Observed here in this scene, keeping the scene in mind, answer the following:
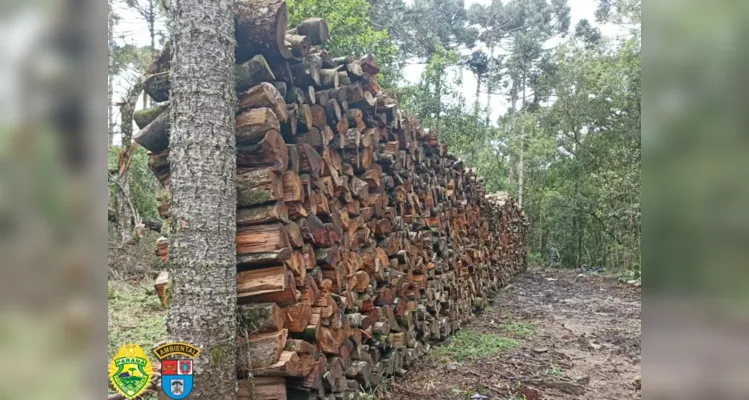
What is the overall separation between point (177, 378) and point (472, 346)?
3.58 meters

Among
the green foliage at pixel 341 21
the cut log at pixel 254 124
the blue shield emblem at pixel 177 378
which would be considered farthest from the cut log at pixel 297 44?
the green foliage at pixel 341 21

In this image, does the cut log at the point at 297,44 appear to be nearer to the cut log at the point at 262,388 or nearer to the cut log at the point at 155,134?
the cut log at the point at 155,134

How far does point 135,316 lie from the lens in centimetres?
421

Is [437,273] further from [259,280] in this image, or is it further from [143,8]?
[143,8]

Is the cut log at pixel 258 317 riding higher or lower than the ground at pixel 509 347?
higher

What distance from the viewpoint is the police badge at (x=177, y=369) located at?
1680 mm

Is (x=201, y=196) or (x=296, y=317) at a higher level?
(x=201, y=196)

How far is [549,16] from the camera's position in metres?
21.7

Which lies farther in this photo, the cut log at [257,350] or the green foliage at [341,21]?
the green foliage at [341,21]

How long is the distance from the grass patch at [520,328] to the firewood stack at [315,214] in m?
1.51

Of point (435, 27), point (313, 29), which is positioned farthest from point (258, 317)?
point (435, 27)

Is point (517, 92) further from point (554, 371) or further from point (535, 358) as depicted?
point (554, 371)
